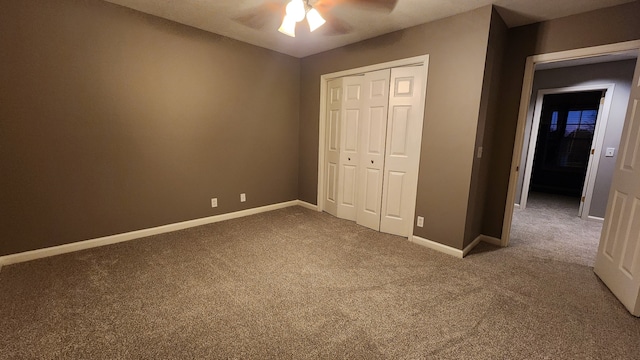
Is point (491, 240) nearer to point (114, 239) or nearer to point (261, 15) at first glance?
point (261, 15)

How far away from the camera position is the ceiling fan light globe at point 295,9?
82.9 inches

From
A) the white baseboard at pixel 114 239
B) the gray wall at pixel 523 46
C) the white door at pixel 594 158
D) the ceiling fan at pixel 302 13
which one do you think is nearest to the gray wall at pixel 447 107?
the ceiling fan at pixel 302 13

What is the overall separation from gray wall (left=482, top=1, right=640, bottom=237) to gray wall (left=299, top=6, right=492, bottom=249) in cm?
75

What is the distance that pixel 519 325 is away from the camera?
1791mm

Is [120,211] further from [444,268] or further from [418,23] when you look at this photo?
[418,23]

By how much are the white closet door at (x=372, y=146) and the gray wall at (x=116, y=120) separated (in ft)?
5.14

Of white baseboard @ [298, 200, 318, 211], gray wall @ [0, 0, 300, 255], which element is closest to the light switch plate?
white baseboard @ [298, 200, 318, 211]

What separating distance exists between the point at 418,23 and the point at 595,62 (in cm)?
346

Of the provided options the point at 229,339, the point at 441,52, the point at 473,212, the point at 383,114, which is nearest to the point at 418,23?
the point at 441,52

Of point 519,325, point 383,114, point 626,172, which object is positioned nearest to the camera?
point 519,325

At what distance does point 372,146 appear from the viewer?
11.4ft

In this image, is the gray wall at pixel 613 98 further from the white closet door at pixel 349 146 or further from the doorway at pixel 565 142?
the white closet door at pixel 349 146

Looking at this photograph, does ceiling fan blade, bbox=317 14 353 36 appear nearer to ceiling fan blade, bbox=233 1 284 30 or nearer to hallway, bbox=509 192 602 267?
ceiling fan blade, bbox=233 1 284 30

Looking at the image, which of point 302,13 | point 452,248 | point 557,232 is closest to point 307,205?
point 452,248
